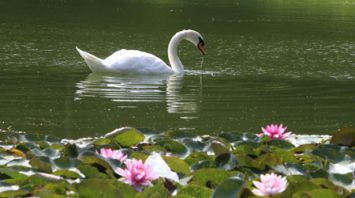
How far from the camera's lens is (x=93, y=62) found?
14.3 meters

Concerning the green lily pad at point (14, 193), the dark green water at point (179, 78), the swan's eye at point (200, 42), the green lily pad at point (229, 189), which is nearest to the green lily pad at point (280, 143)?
the green lily pad at point (229, 189)

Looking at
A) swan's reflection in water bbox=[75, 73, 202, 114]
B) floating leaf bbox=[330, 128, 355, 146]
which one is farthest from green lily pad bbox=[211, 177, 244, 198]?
swan's reflection in water bbox=[75, 73, 202, 114]

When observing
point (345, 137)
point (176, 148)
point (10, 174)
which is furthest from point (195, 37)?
point (10, 174)

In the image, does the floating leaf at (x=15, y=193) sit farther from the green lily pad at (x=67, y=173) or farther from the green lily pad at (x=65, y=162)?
the green lily pad at (x=65, y=162)

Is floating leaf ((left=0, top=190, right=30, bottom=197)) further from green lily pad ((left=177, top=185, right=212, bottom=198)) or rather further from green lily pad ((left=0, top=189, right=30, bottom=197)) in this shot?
green lily pad ((left=177, top=185, right=212, bottom=198))

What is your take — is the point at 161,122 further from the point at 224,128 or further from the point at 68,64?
the point at 68,64

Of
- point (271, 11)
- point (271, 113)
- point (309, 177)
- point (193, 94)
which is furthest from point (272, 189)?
point (271, 11)

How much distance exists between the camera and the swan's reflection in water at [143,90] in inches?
458

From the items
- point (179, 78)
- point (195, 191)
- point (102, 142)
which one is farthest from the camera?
point (179, 78)

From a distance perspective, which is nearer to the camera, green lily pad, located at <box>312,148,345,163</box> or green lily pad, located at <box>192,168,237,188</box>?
green lily pad, located at <box>192,168,237,188</box>

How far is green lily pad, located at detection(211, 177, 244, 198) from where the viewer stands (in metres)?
4.14

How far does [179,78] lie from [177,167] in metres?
9.67

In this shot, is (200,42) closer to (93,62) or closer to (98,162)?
(93,62)

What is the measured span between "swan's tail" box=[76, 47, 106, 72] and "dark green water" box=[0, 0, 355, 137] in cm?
18
